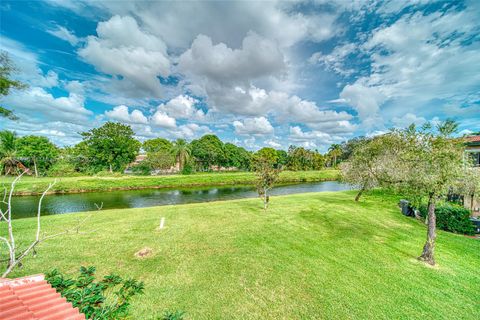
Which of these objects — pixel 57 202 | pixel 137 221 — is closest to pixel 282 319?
pixel 137 221

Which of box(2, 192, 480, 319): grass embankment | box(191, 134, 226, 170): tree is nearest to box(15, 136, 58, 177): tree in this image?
box(191, 134, 226, 170): tree

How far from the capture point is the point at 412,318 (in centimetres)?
506

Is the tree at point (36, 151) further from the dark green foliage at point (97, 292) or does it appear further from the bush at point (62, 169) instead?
the dark green foliage at point (97, 292)

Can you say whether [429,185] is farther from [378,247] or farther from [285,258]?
[285,258]

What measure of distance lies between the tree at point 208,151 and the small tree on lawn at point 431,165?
176 feet

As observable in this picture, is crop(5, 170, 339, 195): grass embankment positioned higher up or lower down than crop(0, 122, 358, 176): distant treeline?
lower down

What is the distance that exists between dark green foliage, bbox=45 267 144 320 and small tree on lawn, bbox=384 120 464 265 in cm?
1033

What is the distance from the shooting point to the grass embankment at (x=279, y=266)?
528 centimetres

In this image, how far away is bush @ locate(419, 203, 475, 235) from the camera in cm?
1114

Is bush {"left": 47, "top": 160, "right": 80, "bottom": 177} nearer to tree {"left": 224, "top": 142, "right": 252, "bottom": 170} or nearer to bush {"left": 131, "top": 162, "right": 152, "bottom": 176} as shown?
bush {"left": 131, "top": 162, "right": 152, "bottom": 176}

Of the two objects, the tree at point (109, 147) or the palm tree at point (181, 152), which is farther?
the palm tree at point (181, 152)

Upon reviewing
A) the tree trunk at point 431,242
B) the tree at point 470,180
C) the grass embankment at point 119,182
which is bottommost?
the grass embankment at point 119,182

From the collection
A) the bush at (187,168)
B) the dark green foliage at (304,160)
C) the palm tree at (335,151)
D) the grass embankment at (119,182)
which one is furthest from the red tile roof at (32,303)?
the palm tree at (335,151)

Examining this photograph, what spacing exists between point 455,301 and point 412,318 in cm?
193
